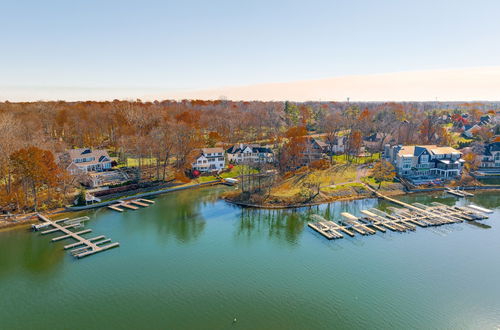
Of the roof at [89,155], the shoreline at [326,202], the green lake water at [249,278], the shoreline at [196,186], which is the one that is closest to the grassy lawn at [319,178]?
the shoreline at [326,202]

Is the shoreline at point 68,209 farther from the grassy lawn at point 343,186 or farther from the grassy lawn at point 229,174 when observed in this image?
the grassy lawn at point 343,186

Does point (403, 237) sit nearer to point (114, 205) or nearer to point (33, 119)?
point (114, 205)

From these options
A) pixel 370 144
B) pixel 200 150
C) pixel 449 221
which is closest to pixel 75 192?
pixel 200 150

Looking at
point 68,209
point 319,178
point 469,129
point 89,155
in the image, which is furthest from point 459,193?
point 89,155

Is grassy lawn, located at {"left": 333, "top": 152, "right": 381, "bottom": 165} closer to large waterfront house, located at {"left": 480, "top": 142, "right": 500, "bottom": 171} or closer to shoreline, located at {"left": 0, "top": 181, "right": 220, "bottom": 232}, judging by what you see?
large waterfront house, located at {"left": 480, "top": 142, "right": 500, "bottom": 171}

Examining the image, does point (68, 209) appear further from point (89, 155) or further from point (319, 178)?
point (319, 178)

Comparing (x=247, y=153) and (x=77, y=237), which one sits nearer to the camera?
(x=77, y=237)
